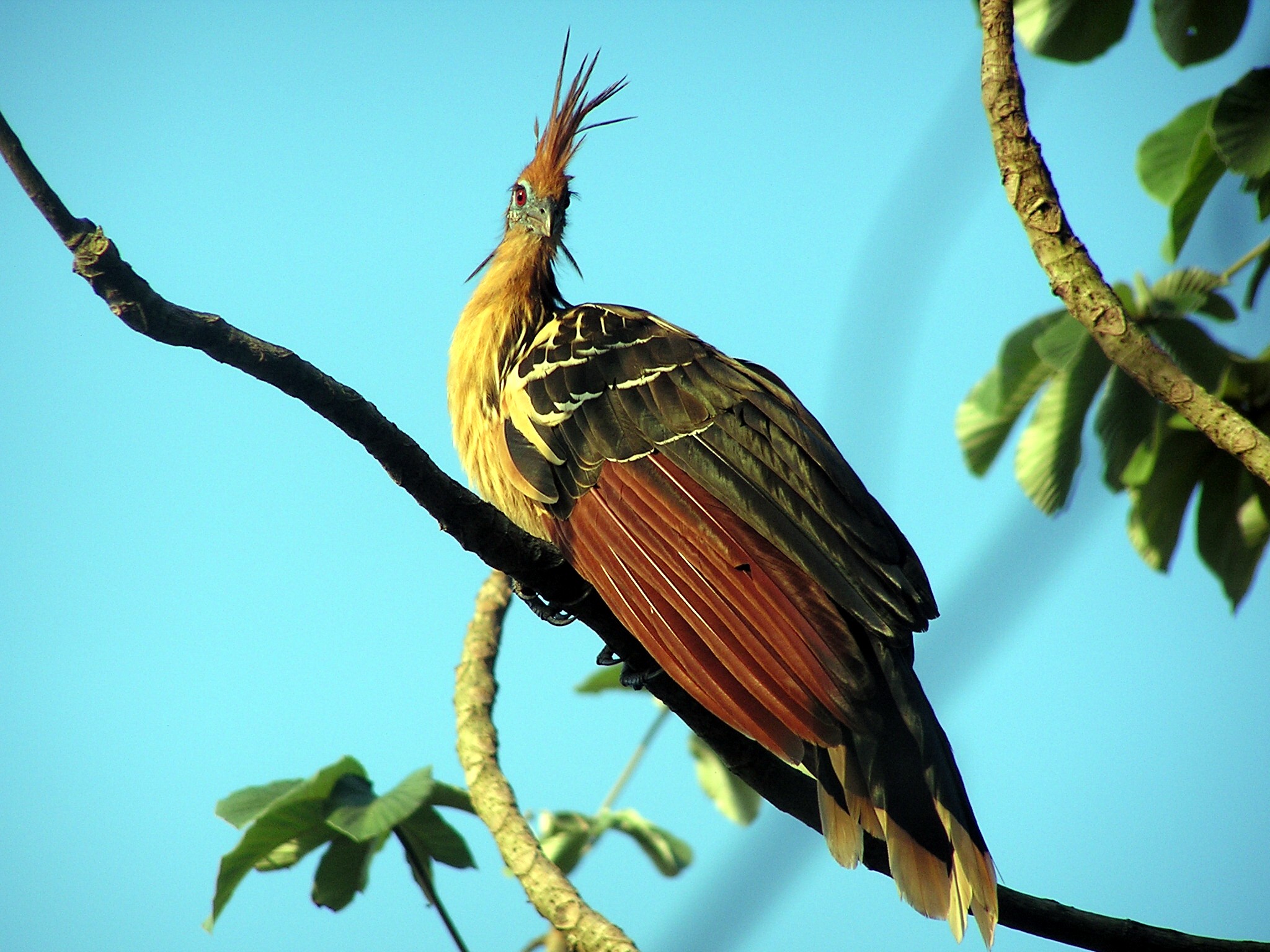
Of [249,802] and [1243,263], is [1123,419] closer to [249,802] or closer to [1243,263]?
[1243,263]

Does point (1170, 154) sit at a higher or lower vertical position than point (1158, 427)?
higher

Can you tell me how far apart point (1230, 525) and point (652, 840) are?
2.64 meters

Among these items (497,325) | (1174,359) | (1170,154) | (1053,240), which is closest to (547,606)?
(497,325)

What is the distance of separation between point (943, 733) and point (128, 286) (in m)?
2.58

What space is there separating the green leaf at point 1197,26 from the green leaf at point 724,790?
3631 millimetres

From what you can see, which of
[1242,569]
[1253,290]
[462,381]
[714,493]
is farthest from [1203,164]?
[462,381]

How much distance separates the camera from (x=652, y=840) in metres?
4.52

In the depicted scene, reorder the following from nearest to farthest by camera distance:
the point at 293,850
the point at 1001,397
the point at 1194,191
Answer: the point at 293,850
the point at 1194,191
the point at 1001,397

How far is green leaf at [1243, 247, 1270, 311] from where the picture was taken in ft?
12.5

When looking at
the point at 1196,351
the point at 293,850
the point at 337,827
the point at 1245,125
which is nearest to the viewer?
the point at 337,827

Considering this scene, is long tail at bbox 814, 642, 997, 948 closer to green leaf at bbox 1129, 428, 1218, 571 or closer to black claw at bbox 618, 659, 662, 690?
black claw at bbox 618, 659, 662, 690

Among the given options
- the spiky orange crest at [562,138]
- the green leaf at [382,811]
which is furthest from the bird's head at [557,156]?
the green leaf at [382,811]

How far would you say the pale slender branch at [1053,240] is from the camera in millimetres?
2914

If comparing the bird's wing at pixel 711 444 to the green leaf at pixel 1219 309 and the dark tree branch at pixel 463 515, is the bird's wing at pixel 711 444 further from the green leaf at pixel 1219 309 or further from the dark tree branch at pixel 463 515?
the green leaf at pixel 1219 309
